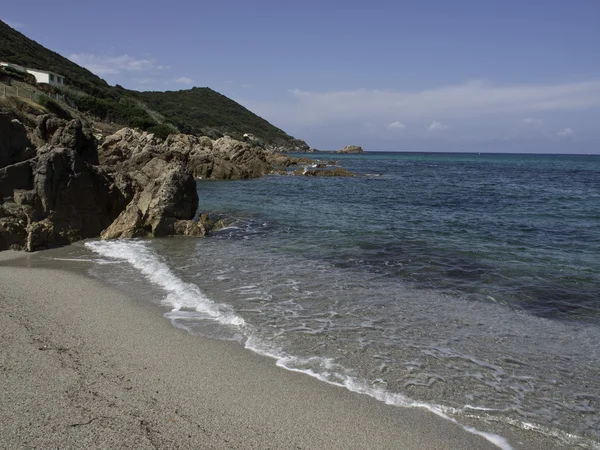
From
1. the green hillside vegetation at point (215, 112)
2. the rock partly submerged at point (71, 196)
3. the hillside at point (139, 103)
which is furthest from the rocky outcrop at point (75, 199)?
the green hillside vegetation at point (215, 112)

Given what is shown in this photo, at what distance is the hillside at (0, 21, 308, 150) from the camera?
6788 cm

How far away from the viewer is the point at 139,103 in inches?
3605

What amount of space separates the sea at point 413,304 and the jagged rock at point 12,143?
13.2 ft

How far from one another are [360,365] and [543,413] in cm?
239

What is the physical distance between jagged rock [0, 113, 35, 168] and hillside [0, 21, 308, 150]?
1990 inches

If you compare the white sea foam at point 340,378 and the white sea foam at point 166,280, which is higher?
the white sea foam at point 166,280

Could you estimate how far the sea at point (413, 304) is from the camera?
6070mm

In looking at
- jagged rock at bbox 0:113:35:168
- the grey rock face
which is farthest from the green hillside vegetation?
jagged rock at bbox 0:113:35:168

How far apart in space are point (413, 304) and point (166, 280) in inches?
232

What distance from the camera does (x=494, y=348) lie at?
7.48 meters

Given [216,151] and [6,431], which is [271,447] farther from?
[216,151]

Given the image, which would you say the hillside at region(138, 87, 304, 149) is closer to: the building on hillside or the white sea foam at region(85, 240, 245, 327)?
the building on hillside

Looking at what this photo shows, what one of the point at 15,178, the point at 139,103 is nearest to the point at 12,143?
the point at 15,178

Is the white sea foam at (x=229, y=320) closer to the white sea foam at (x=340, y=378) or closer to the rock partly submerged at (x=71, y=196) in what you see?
the white sea foam at (x=340, y=378)
